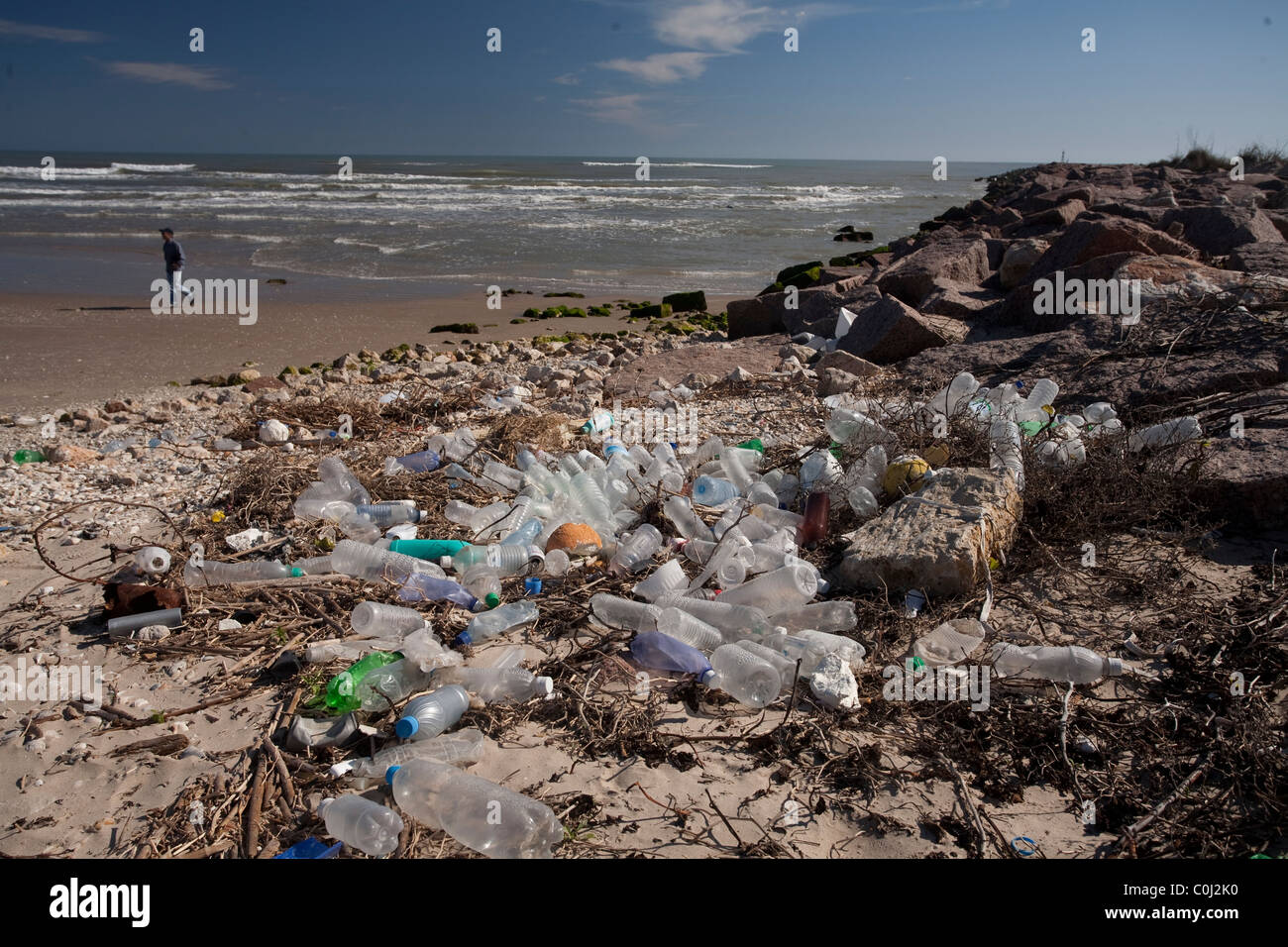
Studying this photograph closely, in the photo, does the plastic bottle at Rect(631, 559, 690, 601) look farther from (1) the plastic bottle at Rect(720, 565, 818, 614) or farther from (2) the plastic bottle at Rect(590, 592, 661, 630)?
(1) the plastic bottle at Rect(720, 565, 818, 614)

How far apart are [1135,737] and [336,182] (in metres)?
34.4

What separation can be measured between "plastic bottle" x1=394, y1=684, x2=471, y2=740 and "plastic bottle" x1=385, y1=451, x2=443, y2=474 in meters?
1.94

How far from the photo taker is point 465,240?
16.8 metres

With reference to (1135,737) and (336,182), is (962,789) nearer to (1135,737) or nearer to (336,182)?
(1135,737)

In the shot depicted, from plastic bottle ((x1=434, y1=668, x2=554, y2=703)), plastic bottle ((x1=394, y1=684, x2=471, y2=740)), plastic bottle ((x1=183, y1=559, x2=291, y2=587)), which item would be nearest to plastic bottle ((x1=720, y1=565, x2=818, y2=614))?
plastic bottle ((x1=434, y1=668, x2=554, y2=703))

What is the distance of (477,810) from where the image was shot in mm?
1896

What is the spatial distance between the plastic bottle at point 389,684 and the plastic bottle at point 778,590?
1.10m

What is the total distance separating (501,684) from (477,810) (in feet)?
1.70

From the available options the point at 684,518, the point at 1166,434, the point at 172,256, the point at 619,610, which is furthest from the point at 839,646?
the point at 172,256

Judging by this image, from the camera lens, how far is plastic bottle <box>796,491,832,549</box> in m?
3.27

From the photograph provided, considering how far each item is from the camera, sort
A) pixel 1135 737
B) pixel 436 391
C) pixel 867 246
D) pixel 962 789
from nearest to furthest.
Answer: pixel 962 789 → pixel 1135 737 → pixel 436 391 → pixel 867 246

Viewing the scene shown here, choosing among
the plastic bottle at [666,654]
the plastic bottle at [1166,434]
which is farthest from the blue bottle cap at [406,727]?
the plastic bottle at [1166,434]

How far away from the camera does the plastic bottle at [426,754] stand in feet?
6.67
